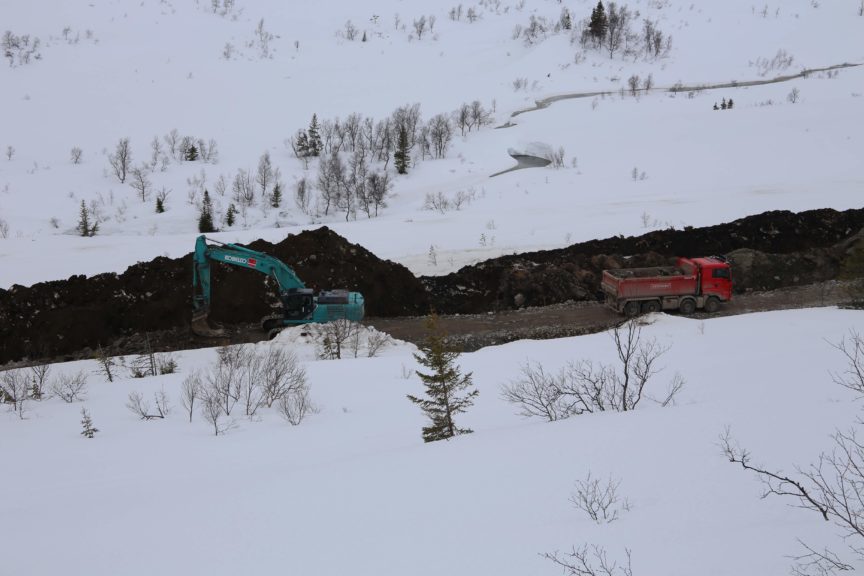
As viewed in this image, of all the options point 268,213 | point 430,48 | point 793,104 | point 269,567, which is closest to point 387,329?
point 269,567

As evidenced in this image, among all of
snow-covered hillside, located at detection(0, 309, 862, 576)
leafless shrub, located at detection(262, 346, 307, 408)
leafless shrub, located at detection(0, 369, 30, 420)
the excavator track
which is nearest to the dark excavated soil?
the excavator track

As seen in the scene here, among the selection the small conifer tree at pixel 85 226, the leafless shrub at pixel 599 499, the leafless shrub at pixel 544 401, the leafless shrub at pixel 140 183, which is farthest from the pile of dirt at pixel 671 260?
the leafless shrub at pixel 140 183

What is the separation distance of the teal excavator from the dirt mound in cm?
216

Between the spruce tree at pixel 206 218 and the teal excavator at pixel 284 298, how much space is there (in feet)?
53.1

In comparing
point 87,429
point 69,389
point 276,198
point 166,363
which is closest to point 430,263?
point 166,363

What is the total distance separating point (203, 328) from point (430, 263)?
33.9ft

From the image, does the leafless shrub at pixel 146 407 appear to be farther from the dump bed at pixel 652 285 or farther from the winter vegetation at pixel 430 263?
the dump bed at pixel 652 285

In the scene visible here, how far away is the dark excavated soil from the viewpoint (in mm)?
18188

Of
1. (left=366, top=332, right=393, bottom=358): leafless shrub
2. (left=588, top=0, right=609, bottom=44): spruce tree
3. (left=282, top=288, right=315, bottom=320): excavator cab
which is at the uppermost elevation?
(left=588, top=0, right=609, bottom=44): spruce tree

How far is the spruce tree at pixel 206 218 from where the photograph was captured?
3272 cm

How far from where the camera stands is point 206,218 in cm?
3281

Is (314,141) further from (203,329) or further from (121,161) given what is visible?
(203,329)

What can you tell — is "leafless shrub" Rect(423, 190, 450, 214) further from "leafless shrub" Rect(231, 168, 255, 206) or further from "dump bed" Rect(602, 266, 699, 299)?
"dump bed" Rect(602, 266, 699, 299)

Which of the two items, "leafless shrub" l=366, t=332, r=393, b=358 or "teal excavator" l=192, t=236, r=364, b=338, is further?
"teal excavator" l=192, t=236, r=364, b=338
